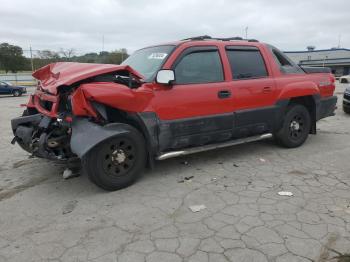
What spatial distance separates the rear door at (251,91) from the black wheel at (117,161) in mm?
1707

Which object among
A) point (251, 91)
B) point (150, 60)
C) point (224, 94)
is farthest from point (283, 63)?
point (150, 60)

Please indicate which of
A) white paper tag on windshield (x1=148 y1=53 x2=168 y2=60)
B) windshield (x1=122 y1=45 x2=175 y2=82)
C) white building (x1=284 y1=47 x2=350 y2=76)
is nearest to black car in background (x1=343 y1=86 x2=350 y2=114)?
windshield (x1=122 y1=45 x2=175 y2=82)

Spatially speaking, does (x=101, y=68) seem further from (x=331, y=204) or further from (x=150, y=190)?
(x=331, y=204)

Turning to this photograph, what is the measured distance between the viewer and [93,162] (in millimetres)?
4215

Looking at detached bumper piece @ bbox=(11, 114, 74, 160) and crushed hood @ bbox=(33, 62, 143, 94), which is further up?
crushed hood @ bbox=(33, 62, 143, 94)

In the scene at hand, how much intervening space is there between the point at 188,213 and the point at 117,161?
3.82ft

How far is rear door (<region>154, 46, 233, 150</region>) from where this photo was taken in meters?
4.78

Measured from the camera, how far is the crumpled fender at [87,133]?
13.4ft

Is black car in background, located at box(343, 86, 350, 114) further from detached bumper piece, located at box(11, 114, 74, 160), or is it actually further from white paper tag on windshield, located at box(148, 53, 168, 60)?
detached bumper piece, located at box(11, 114, 74, 160)

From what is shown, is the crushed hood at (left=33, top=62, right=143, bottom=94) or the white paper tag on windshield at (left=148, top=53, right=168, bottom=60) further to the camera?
the white paper tag on windshield at (left=148, top=53, right=168, bottom=60)

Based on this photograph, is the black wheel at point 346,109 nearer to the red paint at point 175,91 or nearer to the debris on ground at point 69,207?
the red paint at point 175,91

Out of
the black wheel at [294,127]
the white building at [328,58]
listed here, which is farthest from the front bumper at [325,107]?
the white building at [328,58]

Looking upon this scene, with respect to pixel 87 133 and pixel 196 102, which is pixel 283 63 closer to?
pixel 196 102

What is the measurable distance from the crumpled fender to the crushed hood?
1.64 ft
